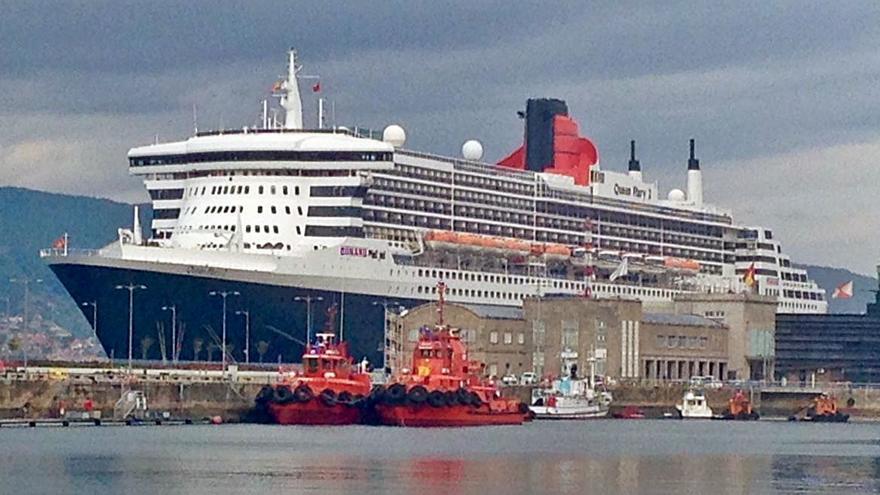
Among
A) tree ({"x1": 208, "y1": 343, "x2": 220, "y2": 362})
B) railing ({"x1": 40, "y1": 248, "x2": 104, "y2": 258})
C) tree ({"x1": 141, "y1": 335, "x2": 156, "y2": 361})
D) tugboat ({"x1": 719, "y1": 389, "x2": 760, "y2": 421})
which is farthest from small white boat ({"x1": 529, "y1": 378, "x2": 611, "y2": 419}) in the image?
railing ({"x1": 40, "y1": 248, "x2": 104, "y2": 258})

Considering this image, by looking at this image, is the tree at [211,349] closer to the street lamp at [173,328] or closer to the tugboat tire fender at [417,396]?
the street lamp at [173,328]

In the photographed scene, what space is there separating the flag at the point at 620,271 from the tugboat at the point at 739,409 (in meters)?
13.3

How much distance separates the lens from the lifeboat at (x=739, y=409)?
13900 cm

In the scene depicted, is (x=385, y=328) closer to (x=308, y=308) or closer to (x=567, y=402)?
(x=308, y=308)

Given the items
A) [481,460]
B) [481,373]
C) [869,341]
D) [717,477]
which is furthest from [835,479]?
[869,341]

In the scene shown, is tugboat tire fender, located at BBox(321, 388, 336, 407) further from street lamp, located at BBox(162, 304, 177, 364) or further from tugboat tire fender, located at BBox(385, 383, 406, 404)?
street lamp, located at BBox(162, 304, 177, 364)

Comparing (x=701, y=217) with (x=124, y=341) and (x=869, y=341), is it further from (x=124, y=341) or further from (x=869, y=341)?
(x=124, y=341)

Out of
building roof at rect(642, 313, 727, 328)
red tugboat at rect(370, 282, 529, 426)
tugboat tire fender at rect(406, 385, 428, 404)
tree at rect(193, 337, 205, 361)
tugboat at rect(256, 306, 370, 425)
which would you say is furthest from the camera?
building roof at rect(642, 313, 727, 328)

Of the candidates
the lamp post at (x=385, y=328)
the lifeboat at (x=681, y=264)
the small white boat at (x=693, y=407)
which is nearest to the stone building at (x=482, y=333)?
the lamp post at (x=385, y=328)

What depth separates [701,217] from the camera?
165500 mm

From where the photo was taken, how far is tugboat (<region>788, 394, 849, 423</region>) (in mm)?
138375

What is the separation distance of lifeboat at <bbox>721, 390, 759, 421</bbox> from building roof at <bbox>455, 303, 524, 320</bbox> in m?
12.0

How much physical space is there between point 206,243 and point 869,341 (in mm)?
45079

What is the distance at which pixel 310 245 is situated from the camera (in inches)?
5039
